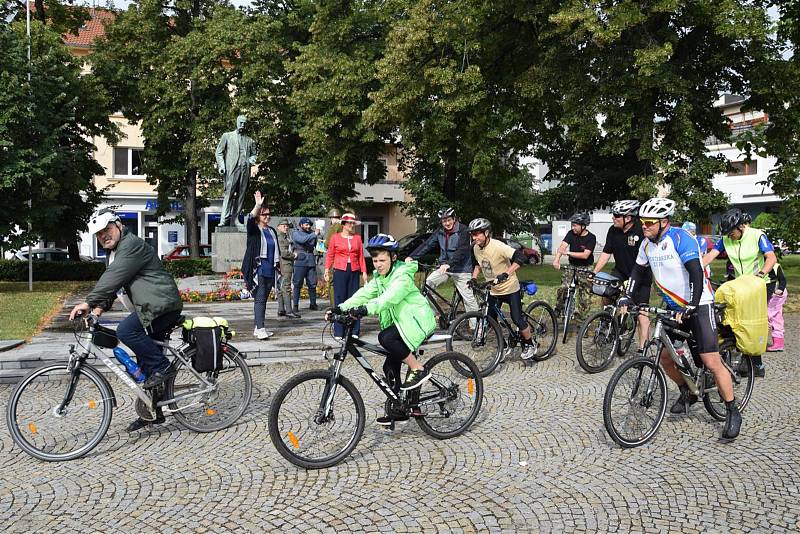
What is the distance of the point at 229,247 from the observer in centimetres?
1889

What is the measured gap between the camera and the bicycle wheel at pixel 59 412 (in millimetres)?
5293

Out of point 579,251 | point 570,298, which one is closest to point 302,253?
point 579,251

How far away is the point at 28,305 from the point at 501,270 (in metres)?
11.5

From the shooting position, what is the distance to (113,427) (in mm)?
6234

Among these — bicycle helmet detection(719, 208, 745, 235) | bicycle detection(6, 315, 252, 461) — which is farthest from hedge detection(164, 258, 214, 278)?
bicycle detection(6, 315, 252, 461)

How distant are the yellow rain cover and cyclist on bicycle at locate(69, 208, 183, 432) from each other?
4.72 m

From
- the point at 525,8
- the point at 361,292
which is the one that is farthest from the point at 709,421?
the point at 525,8

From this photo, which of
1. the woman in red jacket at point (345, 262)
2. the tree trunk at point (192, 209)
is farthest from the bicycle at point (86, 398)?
the tree trunk at point (192, 209)

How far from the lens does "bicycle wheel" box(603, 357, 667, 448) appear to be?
5527 mm

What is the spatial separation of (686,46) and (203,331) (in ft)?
56.6

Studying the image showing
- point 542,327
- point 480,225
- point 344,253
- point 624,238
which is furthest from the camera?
point 344,253

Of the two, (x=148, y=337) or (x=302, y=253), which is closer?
(x=148, y=337)

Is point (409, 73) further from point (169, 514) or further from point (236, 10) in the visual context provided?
point (169, 514)

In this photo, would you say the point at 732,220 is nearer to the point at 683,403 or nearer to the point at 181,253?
the point at 683,403
